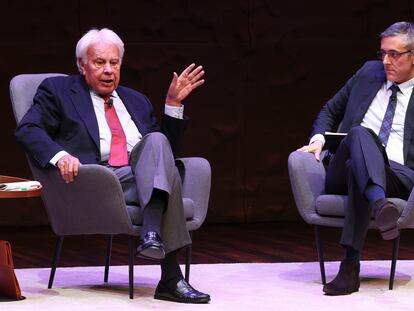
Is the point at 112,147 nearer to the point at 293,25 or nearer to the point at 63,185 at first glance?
the point at 63,185

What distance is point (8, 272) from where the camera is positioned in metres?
4.34

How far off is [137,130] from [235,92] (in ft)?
8.57

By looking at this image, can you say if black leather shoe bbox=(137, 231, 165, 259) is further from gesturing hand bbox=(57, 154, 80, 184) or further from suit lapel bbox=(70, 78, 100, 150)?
suit lapel bbox=(70, 78, 100, 150)

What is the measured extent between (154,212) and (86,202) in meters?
0.35

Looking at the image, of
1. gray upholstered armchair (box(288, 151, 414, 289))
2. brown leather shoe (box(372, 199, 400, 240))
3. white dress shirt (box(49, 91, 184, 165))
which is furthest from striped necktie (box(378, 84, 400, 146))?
white dress shirt (box(49, 91, 184, 165))

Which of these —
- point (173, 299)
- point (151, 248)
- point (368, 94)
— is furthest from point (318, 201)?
point (151, 248)

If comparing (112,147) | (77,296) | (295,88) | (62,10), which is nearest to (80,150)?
(112,147)

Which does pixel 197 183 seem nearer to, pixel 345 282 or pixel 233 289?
pixel 233 289

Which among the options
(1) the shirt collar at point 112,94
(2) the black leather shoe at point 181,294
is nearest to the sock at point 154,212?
(2) the black leather shoe at point 181,294

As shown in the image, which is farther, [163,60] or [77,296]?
[163,60]

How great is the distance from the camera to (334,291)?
4.55 m

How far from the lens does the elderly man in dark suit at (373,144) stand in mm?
4492

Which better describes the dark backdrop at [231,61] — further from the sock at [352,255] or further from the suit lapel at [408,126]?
the sock at [352,255]

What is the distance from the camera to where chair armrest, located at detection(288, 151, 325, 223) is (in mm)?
4883
